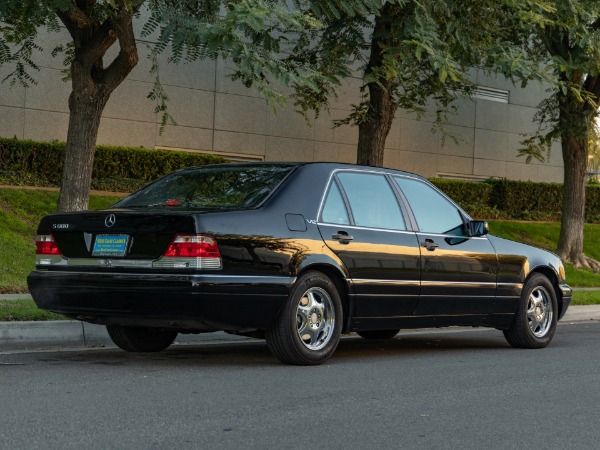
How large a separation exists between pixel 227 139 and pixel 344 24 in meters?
8.27

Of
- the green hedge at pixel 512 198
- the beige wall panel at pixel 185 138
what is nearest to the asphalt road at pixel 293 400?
the beige wall panel at pixel 185 138

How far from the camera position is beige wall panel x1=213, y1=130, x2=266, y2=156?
75.9ft

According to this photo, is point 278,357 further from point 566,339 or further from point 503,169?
point 503,169

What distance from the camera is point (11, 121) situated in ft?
65.9

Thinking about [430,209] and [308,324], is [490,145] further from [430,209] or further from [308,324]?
[308,324]

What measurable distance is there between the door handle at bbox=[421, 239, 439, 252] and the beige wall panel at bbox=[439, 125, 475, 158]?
60.2ft

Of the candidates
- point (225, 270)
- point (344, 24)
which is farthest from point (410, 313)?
point (344, 24)

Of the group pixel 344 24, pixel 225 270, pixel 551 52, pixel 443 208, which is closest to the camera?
pixel 225 270

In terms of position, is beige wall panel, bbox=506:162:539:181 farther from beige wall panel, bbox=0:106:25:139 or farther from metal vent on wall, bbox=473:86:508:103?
beige wall panel, bbox=0:106:25:139

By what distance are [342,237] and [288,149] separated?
16.0 meters

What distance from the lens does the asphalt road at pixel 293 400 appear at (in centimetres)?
547

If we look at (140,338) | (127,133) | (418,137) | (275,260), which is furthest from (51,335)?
(418,137)

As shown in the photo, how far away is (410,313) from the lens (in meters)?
9.05

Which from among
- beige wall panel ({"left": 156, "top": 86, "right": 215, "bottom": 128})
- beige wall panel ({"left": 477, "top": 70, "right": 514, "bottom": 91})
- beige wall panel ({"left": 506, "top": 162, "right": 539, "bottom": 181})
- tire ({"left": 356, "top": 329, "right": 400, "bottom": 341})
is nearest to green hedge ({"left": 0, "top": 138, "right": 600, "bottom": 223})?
beige wall panel ({"left": 156, "top": 86, "right": 215, "bottom": 128})
